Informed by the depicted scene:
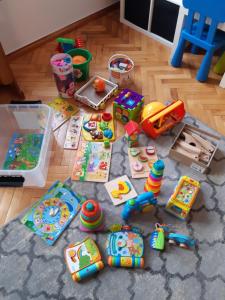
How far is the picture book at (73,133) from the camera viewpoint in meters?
1.51

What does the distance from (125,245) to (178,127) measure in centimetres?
76

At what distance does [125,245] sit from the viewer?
116 centimetres

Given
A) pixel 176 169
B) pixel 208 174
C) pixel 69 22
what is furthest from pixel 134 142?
pixel 69 22

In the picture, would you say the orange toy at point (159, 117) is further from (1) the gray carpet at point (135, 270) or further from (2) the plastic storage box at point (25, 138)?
(2) the plastic storage box at point (25, 138)

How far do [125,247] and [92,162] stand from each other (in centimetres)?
48

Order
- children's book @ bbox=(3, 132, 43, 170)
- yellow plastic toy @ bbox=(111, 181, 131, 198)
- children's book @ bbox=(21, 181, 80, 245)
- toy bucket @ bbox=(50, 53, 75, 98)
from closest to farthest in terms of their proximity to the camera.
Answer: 1. children's book @ bbox=(21, 181, 80, 245)
2. yellow plastic toy @ bbox=(111, 181, 131, 198)
3. children's book @ bbox=(3, 132, 43, 170)
4. toy bucket @ bbox=(50, 53, 75, 98)

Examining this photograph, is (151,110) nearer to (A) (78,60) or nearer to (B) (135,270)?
(A) (78,60)

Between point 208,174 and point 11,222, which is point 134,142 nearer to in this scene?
point 208,174

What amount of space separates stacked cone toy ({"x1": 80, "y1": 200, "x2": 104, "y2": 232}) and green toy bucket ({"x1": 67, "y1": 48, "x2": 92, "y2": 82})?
0.94 meters

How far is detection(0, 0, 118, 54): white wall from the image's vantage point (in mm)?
1779

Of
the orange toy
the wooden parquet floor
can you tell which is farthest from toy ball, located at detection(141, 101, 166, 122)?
the wooden parquet floor

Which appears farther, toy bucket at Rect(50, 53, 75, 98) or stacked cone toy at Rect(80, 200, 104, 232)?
toy bucket at Rect(50, 53, 75, 98)

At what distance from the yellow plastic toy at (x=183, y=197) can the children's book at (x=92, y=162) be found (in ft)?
1.15

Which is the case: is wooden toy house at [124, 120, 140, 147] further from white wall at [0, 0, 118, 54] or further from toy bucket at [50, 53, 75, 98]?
white wall at [0, 0, 118, 54]
